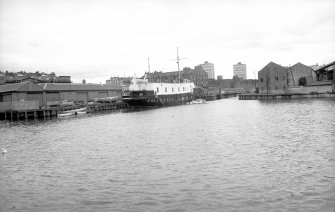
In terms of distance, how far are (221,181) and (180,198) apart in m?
2.52

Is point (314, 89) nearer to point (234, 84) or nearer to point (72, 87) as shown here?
point (72, 87)

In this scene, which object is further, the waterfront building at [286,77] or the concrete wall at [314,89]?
the waterfront building at [286,77]

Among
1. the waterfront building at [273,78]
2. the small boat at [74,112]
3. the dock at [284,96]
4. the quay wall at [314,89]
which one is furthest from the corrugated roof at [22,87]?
the quay wall at [314,89]

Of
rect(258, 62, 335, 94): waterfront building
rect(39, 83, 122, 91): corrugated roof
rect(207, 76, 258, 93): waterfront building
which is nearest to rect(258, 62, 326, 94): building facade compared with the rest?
rect(258, 62, 335, 94): waterfront building

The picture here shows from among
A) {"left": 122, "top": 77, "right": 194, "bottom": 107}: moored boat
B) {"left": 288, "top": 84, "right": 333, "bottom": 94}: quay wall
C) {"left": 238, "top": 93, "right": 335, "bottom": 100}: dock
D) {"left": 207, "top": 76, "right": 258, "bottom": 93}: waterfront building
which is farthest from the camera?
{"left": 207, "top": 76, "right": 258, "bottom": 93}: waterfront building

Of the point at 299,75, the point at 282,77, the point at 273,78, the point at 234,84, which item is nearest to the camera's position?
the point at 282,77

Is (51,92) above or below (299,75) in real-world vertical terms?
below

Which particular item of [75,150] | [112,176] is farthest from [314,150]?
[75,150]

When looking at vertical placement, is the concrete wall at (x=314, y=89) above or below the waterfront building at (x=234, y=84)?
below

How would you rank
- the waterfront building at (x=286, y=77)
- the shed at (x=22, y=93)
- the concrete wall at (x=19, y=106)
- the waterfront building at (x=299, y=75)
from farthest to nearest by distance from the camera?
the waterfront building at (x=299, y=75)
the waterfront building at (x=286, y=77)
the shed at (x=22, y=93)
the concrete wall at (x=19, y=106)

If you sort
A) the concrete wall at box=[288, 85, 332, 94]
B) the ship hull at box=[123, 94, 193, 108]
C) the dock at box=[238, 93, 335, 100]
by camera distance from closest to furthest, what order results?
the ship hull at box=[123, 94, 193, 108] → the dock at box=[238, 93, 335, 100] → the concrete wall at box=[288, 85, 332, 94]

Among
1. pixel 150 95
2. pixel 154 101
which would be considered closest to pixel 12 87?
pixel 150 95

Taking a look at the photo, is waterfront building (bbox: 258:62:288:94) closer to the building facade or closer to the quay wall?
the building facade

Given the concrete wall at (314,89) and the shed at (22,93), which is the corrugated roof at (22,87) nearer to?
the shed at (22,93)
